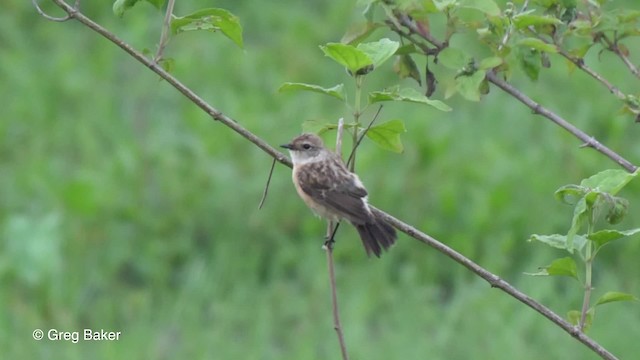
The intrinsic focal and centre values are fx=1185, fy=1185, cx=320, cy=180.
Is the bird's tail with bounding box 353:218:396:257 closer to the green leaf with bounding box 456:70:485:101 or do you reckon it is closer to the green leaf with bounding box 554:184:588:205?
the green leaf with bounding box 456:70:485:101

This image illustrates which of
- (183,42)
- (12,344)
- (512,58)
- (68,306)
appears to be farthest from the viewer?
(183,42)

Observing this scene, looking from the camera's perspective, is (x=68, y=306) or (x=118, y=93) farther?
(x=118, y=93)

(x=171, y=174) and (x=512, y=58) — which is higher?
(x=512, y=58)

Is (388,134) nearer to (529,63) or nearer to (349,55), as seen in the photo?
(349,55)

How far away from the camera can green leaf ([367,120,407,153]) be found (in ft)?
9.64

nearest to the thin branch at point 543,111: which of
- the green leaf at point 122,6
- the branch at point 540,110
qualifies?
the branch at point 540,110

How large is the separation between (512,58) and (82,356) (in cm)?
405

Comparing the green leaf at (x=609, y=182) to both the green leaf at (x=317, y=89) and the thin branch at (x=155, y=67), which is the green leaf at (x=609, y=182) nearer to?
the green leaf at (x=317, y=89)

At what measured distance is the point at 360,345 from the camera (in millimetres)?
6762

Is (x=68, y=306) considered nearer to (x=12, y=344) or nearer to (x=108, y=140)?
(x=12, y=344)

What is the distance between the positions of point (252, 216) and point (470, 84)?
494cm

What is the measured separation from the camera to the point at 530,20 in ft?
9.89

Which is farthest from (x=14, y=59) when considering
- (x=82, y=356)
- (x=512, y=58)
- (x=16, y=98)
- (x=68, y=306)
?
(x=512, y=58)

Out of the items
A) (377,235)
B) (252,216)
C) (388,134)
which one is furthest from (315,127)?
(252,216)
